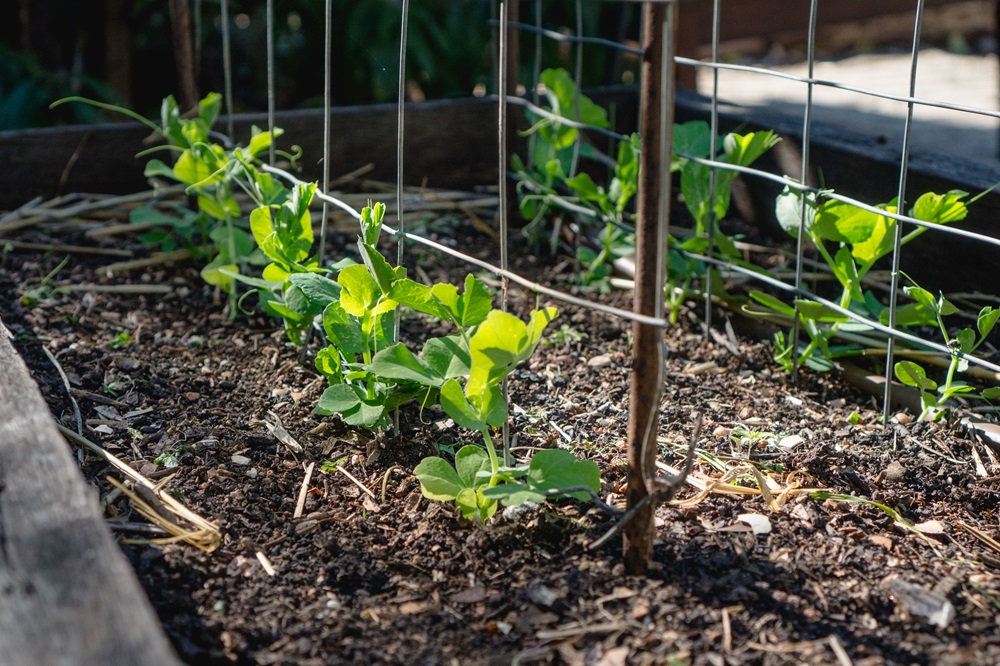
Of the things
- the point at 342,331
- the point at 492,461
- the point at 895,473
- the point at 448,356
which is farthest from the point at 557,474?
the point at 895,473

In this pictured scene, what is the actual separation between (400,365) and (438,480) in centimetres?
18

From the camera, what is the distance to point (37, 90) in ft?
11.7

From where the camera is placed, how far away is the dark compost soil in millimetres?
1243

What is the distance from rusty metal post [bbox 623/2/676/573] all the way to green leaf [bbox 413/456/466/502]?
27cm

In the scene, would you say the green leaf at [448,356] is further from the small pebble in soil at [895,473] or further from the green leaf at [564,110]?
the green leaf at [564,110]

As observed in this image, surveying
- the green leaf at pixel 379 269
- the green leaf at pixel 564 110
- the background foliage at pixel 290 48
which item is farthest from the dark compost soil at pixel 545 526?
the background foliage at pixel 290 48

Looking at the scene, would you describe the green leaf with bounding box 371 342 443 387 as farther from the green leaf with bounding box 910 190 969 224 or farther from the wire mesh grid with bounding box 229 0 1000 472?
the green leaf with bounding box 910 190 969 224

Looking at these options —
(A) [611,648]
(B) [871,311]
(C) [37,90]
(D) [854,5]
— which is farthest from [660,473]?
(D) [854,5]

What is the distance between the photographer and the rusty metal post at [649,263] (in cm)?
116

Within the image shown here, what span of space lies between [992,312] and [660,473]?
0.63 metres

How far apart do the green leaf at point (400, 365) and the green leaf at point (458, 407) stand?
69 mm

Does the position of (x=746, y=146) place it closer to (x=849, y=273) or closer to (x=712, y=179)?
(x=712, y=179)

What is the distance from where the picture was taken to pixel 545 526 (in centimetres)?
146

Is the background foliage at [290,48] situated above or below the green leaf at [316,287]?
above
